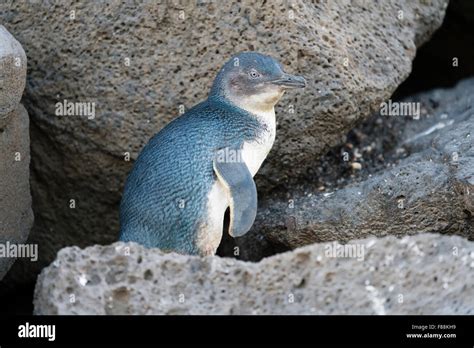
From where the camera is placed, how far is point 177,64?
4.43 metres

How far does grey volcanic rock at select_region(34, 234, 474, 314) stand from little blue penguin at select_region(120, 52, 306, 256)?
452mm

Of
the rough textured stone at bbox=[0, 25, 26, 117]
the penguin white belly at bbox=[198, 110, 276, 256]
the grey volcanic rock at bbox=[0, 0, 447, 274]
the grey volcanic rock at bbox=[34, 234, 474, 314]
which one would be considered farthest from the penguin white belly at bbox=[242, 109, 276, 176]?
the rough textured stone at bbox=[0, 25, 26, 117]

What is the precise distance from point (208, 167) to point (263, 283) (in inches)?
26.8

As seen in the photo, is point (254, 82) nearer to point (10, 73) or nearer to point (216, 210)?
point (216, 210)

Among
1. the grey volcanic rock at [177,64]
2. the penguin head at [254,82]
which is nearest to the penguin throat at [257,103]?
the penguin head at [254,82]

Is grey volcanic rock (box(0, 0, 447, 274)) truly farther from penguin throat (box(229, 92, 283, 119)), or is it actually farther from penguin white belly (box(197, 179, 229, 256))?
penguin white belly (box(197, 179, 229, 256))

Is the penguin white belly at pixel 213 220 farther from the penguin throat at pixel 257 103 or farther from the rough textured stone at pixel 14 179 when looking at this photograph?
the rough textured stone at pixel 14 179

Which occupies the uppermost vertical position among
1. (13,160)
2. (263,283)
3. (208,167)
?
(13,160)

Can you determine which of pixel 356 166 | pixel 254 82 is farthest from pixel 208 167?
pixel 356 166

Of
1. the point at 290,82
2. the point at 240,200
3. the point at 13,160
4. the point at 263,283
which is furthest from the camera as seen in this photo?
the point at 13,160

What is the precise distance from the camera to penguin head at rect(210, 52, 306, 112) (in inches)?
153

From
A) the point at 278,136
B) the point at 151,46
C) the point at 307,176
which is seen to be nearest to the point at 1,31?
the point at 151,46

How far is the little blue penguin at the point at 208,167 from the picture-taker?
370 centimetres

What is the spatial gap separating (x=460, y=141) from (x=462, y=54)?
1.81 meters
